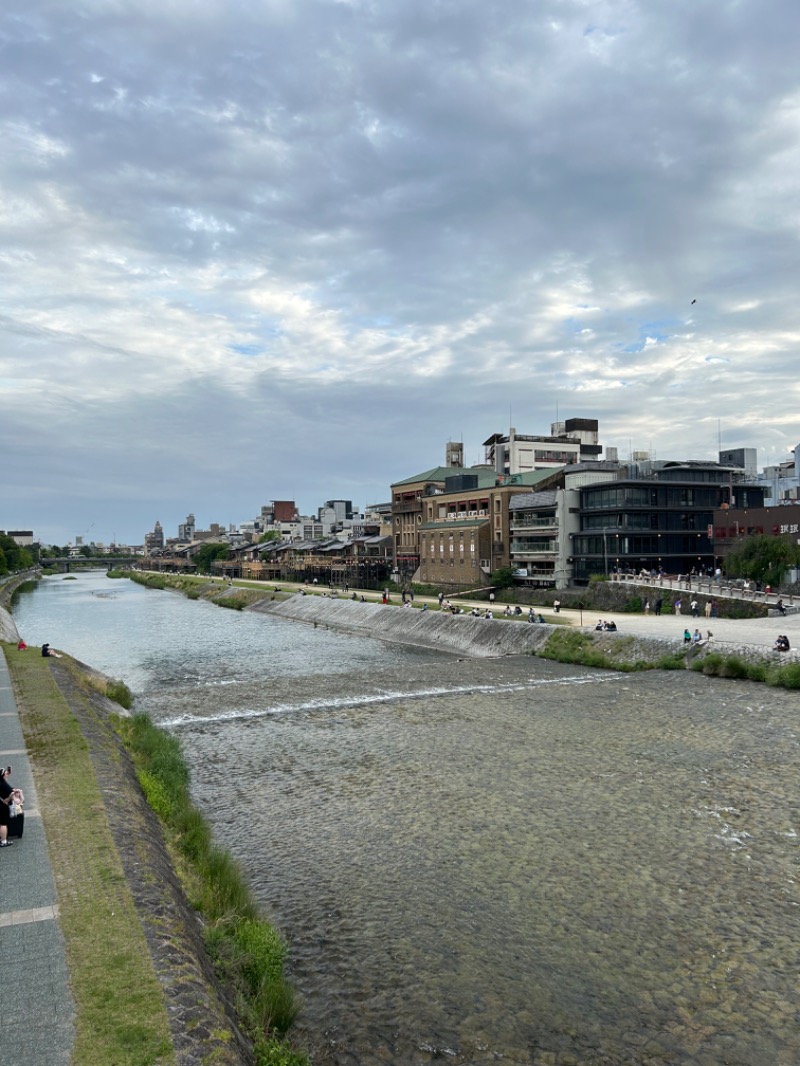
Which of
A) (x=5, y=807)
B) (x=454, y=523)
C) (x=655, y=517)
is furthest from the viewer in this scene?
(x=454, y=523)

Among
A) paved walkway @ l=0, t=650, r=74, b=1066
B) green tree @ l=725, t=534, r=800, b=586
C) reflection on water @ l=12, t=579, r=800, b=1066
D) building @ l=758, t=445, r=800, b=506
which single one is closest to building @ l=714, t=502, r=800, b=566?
green tree @ l=725, t=534, r=800, b=586

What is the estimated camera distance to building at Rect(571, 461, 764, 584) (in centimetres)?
7319

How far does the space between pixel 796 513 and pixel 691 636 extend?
87.4 ft

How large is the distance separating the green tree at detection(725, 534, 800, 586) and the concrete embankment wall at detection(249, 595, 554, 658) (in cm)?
2020

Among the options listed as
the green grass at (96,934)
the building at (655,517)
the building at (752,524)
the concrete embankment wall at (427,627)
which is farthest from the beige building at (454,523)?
the green grass at (96,934)

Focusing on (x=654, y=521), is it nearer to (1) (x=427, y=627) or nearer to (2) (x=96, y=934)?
(1) (x=427, y=627)

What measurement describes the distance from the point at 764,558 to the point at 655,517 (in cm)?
1499

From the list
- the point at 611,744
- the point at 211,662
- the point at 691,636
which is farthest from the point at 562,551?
the point at 611,744

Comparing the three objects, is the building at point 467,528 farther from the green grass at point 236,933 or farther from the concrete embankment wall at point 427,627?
the green grass at point 236,933

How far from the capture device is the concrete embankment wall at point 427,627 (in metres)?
55.5

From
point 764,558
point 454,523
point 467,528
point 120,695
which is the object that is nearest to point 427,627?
point 467,528

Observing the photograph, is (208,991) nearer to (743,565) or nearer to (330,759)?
(330,759)

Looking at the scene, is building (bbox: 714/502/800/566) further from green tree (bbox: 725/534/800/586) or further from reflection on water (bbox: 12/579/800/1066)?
reflection on water (bbox: 12/579/800/1066)

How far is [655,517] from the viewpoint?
243 ft
